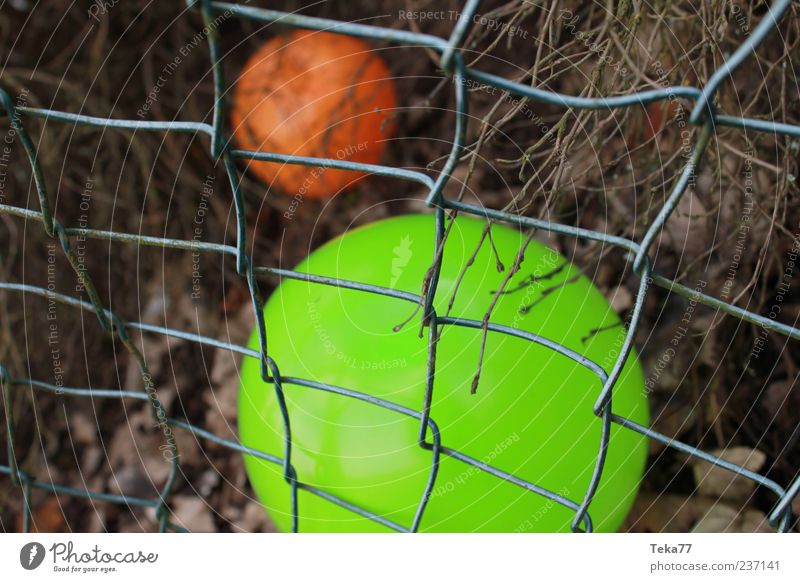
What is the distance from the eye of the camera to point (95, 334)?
1.52 metres

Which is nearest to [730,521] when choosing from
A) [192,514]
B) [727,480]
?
[727,480]

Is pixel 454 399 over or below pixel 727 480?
over

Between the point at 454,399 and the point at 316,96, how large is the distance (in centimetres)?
76

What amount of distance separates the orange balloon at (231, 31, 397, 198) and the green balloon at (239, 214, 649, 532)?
50 centimetres

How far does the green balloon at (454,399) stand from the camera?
79cm

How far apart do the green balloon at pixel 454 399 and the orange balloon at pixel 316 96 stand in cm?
50

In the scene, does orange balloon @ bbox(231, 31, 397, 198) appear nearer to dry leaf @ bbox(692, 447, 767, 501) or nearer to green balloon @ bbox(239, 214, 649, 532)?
green balloon @ bbox(239, 214, 649, 532)

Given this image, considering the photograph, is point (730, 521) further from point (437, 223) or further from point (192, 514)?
point (192, 514)

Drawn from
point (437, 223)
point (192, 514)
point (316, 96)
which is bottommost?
point (192, 514)

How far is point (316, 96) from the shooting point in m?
1.34

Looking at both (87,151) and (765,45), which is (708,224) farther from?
(87,151)

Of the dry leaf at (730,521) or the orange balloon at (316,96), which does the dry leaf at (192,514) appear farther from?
the dry leaf at (730,521)
